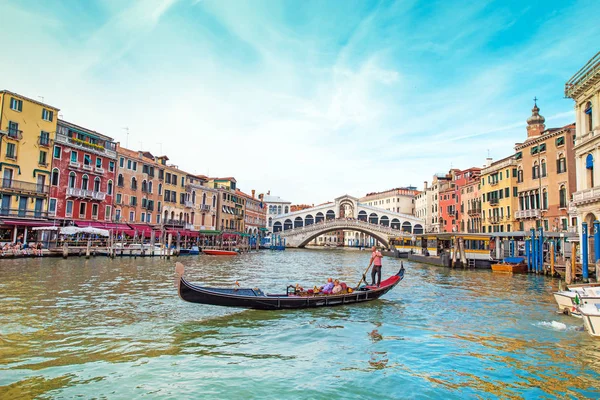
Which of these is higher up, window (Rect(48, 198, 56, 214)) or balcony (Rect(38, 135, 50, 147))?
balcony (Rect(38, 135, 50, 147))

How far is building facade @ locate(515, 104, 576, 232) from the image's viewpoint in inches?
957

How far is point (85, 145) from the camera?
86.7ft

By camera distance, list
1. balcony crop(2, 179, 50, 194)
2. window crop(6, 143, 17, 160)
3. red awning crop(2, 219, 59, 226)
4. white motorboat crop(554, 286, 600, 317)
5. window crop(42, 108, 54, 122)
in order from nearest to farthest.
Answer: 1. white motorboat crop(554, 286, 600, 317)
2. red awning crop(2, 219, 59, 226)
3. balcony crop(2, 179, 50, 194)
4. window crop(6, 143, 17, 160)
5. window crop(42, 108, 54, 122)

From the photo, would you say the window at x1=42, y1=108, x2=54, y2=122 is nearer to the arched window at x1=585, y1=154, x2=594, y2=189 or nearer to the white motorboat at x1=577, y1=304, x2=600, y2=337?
the white motorboat at x1=577, y1=304, x2=600, y2=337

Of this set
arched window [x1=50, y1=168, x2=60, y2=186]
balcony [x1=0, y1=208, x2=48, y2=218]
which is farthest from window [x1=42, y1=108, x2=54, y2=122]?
balcony [x1=0, y1=208, x2=48, y2=218]

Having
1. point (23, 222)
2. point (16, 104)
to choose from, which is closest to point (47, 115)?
point (16, 104)

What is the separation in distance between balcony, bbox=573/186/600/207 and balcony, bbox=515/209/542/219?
10208 mm

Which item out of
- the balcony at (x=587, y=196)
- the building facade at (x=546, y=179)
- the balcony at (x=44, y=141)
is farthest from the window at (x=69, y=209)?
the building facade at (x=546, y=179)

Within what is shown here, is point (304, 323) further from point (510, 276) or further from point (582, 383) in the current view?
point (510, 276)

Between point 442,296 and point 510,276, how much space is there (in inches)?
326

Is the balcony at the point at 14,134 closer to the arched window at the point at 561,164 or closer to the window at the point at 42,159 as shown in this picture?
the window at the point at 42,159

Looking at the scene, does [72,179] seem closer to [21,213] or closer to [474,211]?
[21,213]

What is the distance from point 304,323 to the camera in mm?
8352

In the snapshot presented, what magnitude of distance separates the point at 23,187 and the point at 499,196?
3111 centimetres
